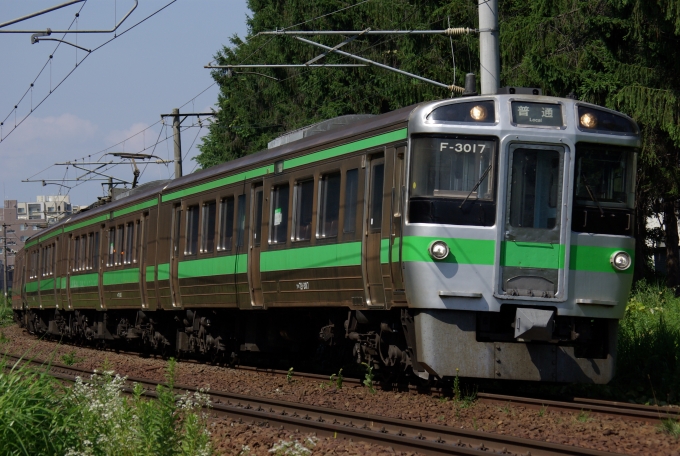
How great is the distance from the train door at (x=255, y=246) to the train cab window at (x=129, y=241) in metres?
6.37

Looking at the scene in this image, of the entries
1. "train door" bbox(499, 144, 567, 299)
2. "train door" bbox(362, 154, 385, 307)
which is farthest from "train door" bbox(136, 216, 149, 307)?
"train door" bbox(499, 144, 567, 299)

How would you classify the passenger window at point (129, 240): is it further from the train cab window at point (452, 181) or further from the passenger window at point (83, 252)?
the train cab window at point (452, 181)

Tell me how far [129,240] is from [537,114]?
1156 cm

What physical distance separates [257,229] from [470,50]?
10341 millimetres

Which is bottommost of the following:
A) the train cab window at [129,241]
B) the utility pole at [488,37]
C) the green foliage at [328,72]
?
the train cab window at [129,241]

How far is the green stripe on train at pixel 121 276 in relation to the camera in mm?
19344

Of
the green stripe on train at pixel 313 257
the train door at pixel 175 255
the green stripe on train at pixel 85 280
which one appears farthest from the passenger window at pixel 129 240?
the green stripe on train at pixel 313 257

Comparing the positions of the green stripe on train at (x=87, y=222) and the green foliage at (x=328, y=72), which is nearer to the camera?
the green stripe on train at (x=87, y=222)

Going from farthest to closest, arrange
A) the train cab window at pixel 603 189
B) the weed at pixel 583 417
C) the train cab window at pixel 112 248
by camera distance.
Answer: the train cab window at pixel 112 248 → the train cab window at pixel 603 189 → the weed at pixel 583 417

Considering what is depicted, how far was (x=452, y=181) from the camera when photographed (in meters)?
10.1

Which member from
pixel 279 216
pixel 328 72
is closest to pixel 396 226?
pixel 279 216

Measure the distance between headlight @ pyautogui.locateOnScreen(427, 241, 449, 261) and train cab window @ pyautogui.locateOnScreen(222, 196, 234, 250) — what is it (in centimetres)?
535

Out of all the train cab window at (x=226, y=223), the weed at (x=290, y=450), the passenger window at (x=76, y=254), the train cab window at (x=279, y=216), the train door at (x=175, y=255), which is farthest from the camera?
the passenger window at (x=76, y=254)

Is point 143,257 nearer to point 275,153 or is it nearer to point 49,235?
point 275,153
